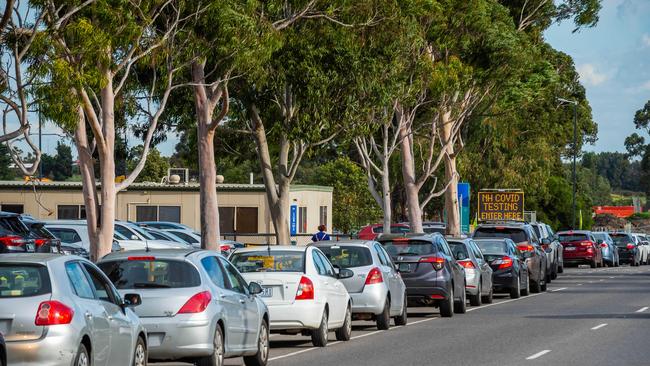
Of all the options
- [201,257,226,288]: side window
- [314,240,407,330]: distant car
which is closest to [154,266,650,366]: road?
[314,240,407,330]: distant car

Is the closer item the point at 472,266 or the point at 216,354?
the point at 216,354

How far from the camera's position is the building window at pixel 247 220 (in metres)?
58.0

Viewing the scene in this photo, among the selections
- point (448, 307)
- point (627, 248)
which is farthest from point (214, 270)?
point (627, 248)

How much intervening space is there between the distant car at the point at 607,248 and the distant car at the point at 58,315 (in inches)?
2024

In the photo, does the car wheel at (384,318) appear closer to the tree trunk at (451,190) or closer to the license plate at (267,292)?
the license plate at (267,292)

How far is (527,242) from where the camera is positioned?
128 feet

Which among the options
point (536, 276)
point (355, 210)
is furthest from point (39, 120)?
point (355, 210)

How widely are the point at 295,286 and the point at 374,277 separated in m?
3.84

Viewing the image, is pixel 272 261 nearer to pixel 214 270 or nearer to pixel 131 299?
pixel 214 270

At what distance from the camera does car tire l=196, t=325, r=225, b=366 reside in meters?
15.5

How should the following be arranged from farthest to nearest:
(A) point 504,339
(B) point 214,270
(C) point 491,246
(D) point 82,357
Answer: (C) point 491,246, (A) point 504,339, (B) point 214,270, (D) point 82,357

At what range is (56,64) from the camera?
73.8 feet

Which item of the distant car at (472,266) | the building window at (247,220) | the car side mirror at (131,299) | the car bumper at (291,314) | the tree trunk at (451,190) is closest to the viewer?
the car side mirror at (131,299)

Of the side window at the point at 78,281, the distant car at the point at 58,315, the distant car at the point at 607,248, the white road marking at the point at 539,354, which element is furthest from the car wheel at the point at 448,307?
the distant car at the point at 607,248
